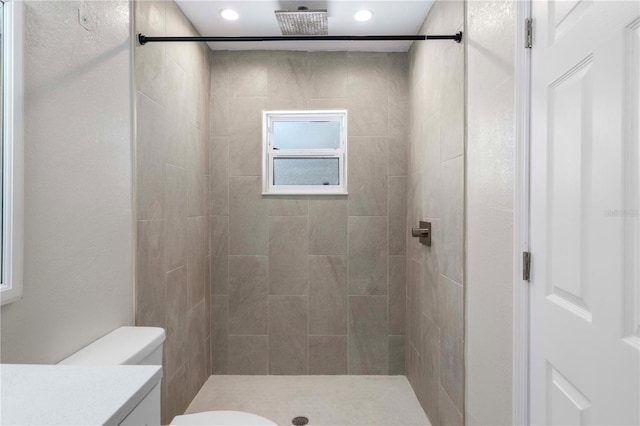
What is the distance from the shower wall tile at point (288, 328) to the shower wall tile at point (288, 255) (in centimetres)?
7

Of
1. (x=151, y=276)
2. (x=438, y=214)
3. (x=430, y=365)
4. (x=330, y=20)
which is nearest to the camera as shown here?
(x=151, y=276)

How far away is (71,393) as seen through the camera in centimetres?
58

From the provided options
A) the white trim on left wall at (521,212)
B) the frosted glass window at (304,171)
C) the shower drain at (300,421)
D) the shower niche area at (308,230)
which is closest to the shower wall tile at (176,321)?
the shower niche area at (308,230)

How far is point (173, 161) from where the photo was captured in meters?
2.04

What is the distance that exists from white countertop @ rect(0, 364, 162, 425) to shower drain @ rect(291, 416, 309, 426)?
1692 mm

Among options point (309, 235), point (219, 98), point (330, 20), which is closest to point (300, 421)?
point (309, 235)

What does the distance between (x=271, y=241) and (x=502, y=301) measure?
1.70 m

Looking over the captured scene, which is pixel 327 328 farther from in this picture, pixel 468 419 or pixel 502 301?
pixel 502 301

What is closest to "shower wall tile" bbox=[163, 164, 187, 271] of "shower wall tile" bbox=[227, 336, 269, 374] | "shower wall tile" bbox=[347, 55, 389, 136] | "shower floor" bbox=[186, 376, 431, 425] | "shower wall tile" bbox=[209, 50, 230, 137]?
"shower wall tile" bbox=[209, 50, 230, 137]

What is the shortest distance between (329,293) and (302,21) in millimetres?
1817

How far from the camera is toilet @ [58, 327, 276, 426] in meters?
1.20

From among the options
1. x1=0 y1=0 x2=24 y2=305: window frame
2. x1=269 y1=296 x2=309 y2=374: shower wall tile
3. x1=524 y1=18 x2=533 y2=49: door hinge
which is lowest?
x1=269 y1=296 x2=309 y2=374: shower wall tile

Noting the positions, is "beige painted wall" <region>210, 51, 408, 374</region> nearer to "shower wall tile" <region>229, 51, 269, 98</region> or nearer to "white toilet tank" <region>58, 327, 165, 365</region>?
"shower wall tile" <region>229, 51, 269, 98</region>

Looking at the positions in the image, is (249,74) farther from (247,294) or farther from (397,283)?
(397,283)
